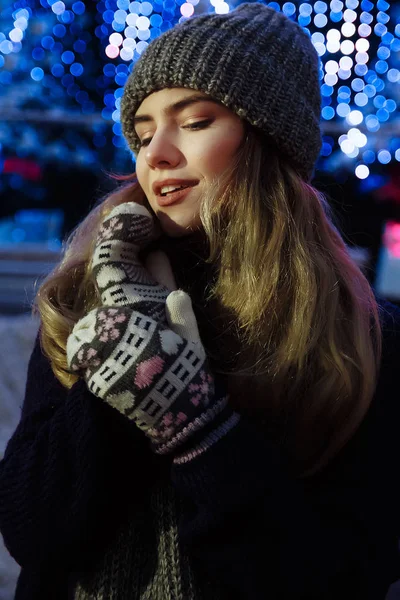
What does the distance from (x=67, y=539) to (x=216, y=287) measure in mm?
508

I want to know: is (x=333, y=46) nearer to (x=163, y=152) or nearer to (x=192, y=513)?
(x=163, y=152)

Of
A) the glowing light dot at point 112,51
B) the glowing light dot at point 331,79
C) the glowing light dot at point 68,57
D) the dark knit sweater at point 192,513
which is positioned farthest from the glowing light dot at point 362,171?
the dark knit sweater at point 192,513

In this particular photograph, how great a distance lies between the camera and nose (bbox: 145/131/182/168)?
1117 millimetres

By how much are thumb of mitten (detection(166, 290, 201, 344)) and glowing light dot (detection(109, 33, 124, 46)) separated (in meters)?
3.43

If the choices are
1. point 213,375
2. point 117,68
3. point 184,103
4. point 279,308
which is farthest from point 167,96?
point 117,68

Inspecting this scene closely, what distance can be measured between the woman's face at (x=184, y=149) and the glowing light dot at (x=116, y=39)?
3.06m

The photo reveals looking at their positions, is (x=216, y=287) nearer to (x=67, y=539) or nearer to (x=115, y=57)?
(x=67, y=539)

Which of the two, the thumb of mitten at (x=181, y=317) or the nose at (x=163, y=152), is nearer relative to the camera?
the thumb of mitten at (x=181, y=317)

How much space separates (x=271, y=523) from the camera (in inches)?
35.0

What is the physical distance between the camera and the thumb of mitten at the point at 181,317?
970mm

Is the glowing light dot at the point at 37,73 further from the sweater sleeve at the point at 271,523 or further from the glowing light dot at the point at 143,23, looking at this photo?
the sweater sleeve at the point at 271,523

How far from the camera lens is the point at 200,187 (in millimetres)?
1131

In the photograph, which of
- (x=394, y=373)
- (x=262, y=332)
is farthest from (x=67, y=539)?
(x=394, y=373)

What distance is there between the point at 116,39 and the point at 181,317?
3.48m
